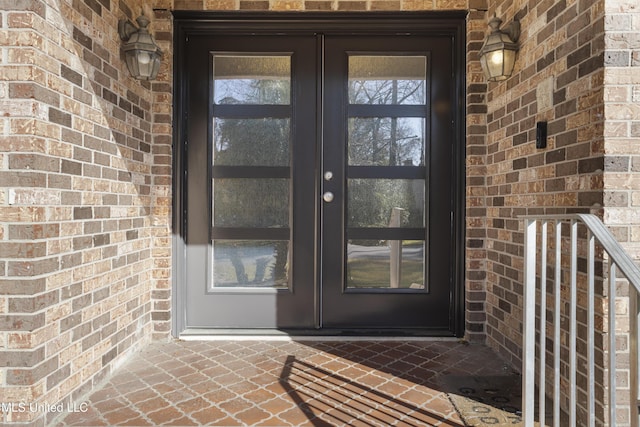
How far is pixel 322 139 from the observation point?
120 inches

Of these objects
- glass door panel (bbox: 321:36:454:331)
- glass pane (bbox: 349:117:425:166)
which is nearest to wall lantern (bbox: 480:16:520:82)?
glass door panel (bbox: 321:36:454:331)

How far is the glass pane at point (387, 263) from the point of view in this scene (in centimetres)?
309

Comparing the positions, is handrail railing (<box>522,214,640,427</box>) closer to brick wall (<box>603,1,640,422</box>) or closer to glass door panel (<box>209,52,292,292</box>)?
brick wall (<box>603,1,640,422</box>)

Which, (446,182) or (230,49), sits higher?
(230,49)

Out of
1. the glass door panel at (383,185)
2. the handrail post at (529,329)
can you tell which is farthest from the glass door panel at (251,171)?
the handrail post at (529,329)

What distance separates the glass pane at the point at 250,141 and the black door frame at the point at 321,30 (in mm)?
283

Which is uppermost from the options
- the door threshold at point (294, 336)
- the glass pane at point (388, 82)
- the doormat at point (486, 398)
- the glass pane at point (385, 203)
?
the glass pane at point (388, 82)

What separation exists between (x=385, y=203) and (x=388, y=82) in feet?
3.05

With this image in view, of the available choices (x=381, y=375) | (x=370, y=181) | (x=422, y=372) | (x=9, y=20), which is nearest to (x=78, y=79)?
(x=9, y=20)

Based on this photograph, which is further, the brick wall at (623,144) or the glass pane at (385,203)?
the glass pane at (385,203)

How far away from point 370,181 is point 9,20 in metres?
2.27

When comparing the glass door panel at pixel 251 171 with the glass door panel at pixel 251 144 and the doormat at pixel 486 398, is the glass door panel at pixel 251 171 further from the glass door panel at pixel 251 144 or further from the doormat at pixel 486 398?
the doormat at pixel 486 398

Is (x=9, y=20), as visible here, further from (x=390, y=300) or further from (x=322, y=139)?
(x=390, y=300)

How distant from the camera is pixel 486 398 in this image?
6.95 feet
